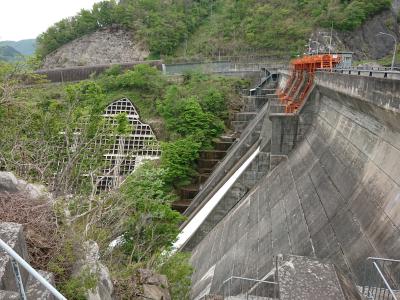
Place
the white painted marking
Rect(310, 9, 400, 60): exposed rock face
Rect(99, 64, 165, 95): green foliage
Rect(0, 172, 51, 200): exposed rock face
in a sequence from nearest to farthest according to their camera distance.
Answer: Rect(0, 172, 51, 200): exposed rock face
the white painted marking
Rect(99, 64, 165, 95): green foliage
Rect(310, 9, 400, 60): exposed rock face

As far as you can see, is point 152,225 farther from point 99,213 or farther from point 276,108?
point 276,108

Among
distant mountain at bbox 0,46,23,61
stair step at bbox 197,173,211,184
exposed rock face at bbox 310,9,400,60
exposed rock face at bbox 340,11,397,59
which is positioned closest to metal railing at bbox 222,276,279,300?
distant mountain at bbox 0,46,23,61

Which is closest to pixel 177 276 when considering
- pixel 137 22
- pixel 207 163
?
pixel 207 163

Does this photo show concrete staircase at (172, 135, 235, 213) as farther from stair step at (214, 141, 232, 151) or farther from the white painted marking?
the white painted marking

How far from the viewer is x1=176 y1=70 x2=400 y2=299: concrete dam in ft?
16.1

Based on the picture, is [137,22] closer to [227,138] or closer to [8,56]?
Answer: [227,138]

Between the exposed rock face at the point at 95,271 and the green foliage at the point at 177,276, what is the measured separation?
227 centimetres

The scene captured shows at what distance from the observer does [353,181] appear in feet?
25.1

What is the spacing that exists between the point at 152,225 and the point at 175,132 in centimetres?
1411

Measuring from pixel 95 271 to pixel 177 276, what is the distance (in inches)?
129

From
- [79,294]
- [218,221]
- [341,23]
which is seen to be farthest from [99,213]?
[341,23]

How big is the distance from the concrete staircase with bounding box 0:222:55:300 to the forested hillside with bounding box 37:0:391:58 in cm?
4388

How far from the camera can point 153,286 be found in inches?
237

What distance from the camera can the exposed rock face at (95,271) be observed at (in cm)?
456
